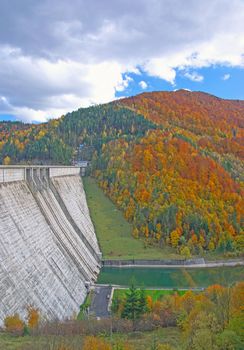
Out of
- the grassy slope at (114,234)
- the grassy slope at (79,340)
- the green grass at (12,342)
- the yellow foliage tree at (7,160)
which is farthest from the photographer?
the yellow foliage tree at (7,160)

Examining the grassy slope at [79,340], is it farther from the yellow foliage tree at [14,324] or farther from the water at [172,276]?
the water at [172,276]

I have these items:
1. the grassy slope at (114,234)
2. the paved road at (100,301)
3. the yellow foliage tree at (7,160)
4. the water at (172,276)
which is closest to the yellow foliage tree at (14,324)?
the paved road at (100,301)

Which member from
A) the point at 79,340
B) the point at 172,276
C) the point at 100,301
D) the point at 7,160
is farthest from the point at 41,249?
the point at 7,160

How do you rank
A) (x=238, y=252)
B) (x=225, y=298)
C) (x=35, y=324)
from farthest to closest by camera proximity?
(x=238, y=252)
(x=35, y=324)
(x=225, y=298)

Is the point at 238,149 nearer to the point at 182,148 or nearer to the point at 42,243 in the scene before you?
the point at 182,148

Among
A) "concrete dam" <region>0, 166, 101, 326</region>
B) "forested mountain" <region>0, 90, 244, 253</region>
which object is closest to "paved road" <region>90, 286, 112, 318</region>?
"concrete dam" <region>0, 166, 101, 326</region>

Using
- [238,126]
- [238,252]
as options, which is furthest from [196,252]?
[238,126]

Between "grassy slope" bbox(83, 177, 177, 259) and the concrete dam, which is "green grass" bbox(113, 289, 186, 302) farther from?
"grassy slope" bbox(83, 177, 177, 259)

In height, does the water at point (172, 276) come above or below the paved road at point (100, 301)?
below
